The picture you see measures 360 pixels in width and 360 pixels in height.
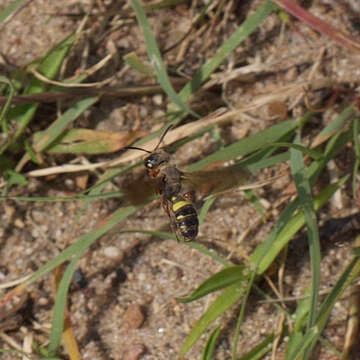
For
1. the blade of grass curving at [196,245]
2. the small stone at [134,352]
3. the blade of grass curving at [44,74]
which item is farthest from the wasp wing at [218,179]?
the blade of grass curving at [44,74]

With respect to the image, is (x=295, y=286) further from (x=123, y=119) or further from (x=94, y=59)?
(x=94, y=59)

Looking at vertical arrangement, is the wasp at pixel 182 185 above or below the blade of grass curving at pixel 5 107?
below

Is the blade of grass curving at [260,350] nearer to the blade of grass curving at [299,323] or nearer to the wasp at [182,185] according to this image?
the blade of grass curving at [299,323]

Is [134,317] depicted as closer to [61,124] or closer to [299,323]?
[299,323]

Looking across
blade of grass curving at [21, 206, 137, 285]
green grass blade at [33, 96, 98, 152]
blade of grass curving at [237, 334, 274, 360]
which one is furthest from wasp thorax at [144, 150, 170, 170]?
blade of grass curving at [237, 334, 274, 360]

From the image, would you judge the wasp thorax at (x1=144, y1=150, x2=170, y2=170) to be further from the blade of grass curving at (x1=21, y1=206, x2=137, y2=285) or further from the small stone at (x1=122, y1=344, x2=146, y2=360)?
the small stone at (x1=122, y1=344, x2=146, y2=360)

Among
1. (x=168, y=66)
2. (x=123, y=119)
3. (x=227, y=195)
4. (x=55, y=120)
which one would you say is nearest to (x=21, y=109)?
(x=55, y=120)
